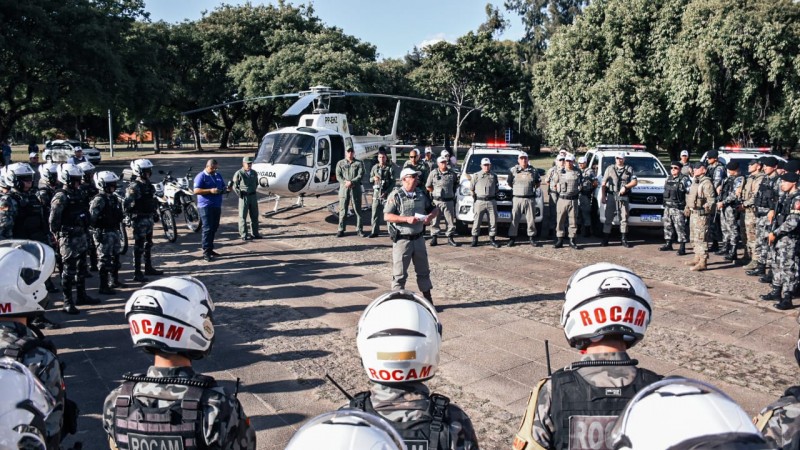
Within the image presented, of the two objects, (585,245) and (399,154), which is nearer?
(585,245)

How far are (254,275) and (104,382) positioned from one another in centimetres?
438

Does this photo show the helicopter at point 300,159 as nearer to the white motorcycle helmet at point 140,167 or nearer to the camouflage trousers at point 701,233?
the white motorcycle helmet at point 140,167

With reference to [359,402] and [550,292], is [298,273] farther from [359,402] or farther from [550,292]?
[359,402]

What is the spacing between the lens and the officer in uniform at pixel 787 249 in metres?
8.27

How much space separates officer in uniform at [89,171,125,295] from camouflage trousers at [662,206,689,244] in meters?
10.00

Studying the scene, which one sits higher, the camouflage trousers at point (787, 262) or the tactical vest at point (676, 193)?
the tactical vest at point (676, 193)

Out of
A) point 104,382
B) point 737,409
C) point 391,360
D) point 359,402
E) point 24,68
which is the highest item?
point 24,68

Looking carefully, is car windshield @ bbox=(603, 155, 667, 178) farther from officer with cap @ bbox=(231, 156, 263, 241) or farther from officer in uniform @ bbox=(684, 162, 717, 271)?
officer with cap @ bbox=(231, 156, 263, 241)

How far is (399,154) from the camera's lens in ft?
150

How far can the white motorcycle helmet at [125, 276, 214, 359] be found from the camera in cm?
276

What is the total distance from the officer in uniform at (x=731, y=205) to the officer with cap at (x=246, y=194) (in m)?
9.40

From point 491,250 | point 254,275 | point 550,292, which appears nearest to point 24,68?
point 254,275

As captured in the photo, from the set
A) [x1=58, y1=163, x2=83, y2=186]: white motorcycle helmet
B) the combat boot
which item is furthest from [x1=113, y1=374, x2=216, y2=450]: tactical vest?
the combat boot

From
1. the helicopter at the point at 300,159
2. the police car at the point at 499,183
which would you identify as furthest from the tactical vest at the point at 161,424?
the helicopter at the point at 300,159
